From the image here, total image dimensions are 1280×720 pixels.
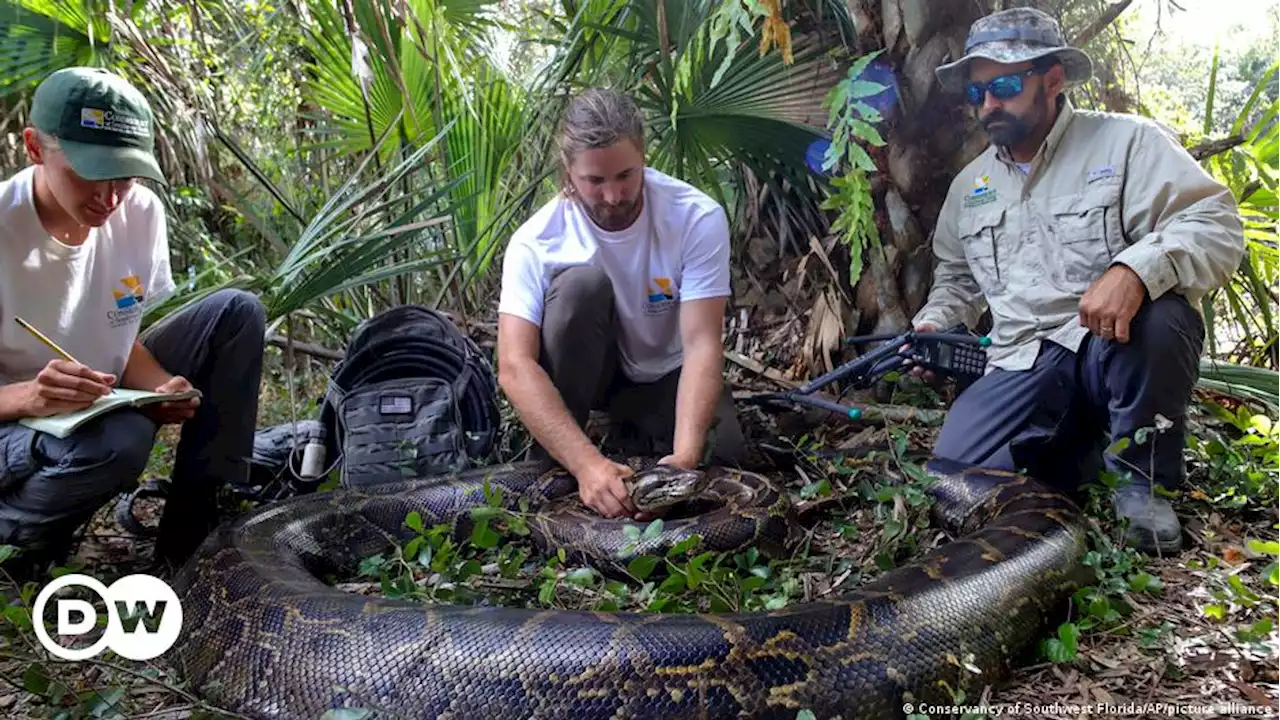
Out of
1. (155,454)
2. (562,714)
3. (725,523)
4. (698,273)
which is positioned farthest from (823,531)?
(155,454)

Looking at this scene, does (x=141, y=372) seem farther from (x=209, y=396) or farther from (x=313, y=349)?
(x=313, y=349)

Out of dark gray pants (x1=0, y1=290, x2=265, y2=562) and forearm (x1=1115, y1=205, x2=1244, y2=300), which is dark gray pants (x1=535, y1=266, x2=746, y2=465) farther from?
forearm (x1=1115, y1=205, x2=1244, y2=300)

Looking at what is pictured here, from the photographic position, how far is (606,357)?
4.80m

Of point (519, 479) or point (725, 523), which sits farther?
point (519, 479)

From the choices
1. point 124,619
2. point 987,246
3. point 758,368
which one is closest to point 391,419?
point 124,619

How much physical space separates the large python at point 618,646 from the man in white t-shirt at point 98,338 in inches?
26.7

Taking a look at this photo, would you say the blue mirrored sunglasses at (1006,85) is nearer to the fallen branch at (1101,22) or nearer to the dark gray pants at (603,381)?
the fallen branch at (1101,22)

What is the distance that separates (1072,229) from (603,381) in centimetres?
242

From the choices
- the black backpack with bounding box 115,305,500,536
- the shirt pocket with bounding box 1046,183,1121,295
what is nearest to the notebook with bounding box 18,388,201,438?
the black backpack with bounding box 115,305,500,536

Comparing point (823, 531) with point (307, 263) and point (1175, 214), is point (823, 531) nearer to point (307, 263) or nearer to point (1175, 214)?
point (1175, 214)

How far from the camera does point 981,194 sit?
477 centimetres

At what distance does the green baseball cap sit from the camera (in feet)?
11.4

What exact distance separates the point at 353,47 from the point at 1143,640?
516cm

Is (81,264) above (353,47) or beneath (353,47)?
beneath
